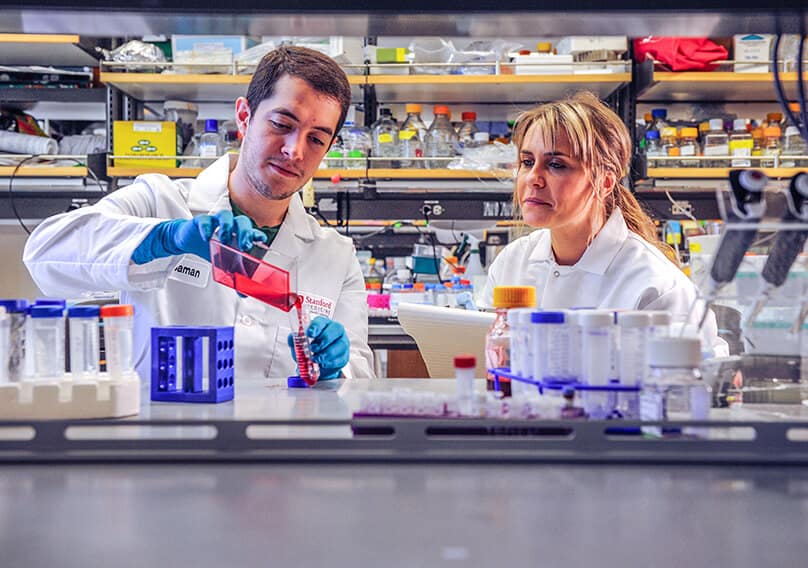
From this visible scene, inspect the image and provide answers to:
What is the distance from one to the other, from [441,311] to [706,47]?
7.92ft

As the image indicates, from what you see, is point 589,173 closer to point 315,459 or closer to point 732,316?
point 732,316

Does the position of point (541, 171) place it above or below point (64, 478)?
above

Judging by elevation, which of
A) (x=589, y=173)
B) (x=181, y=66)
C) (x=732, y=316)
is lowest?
(x=732, y=316)

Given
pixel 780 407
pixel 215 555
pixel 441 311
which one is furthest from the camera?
pixel 441 311

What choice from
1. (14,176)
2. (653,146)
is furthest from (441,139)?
(14,176)

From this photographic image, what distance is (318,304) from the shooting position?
1.96 metres

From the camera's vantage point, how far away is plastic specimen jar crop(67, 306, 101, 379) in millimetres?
1034

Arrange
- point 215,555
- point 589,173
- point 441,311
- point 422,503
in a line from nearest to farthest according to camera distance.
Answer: point 215,555, point 422,503, point 441,311, point 589,173

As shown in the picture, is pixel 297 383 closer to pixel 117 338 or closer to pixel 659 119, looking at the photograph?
pixel 117 338

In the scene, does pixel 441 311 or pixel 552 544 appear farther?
pixel 441 311

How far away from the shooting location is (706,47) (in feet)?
11.0

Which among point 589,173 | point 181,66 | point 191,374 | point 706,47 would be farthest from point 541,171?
point 181,66

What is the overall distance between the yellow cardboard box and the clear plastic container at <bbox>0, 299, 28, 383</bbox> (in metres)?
2.46

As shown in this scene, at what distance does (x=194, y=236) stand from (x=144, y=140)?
6.94 feet
